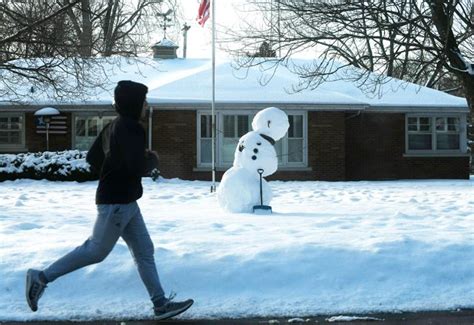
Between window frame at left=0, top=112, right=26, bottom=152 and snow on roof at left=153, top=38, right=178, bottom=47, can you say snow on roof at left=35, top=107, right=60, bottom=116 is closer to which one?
window frame at left=0, top=112, right=26, bottom=152

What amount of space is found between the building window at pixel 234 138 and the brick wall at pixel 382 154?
74.8 inches

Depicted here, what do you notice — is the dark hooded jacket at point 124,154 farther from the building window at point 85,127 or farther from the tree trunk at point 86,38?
the building window at point 85,127

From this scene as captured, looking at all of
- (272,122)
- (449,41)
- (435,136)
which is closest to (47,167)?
(272,122)

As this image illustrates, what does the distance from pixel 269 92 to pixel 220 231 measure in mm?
13261

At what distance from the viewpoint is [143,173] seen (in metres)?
4.91

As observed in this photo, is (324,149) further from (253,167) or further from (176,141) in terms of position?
(253,167)

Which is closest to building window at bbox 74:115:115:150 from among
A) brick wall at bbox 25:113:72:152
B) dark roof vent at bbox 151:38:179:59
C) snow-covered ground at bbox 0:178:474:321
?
brick wall at bbox 25:113:72:152

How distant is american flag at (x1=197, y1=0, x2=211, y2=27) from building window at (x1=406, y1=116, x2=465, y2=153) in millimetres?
9108

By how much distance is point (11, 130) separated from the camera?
21.4 m

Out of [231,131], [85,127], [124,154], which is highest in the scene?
[85,127]

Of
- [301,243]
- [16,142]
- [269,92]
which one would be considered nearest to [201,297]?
[301,243]

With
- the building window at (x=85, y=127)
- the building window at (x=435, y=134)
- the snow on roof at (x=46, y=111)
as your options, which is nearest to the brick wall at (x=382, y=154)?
the building window at (x=435, y=134)

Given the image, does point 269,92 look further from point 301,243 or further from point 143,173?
point 143,173

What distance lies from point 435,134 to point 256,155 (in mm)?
13571
